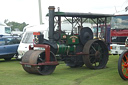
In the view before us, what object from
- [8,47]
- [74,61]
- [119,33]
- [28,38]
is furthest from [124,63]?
[8,47]

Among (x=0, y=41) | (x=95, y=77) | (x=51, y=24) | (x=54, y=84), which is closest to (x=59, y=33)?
(x=51, y=24)

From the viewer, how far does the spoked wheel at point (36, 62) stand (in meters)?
9.93

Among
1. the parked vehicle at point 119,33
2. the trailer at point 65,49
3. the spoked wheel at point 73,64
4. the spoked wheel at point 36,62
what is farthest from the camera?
the parked vehicle at point 119,33

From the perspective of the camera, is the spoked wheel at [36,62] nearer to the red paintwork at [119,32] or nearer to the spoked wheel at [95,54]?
the spoked wheel at [95,54]

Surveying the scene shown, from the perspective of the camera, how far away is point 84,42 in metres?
11.9

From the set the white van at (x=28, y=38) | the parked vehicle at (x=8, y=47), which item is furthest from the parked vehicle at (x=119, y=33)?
the parked vehicle at (x=8, y=47)

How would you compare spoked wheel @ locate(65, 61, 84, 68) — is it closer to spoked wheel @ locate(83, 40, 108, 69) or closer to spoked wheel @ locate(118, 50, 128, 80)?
spoked wheel @ locate(83, 40, 108, 69)

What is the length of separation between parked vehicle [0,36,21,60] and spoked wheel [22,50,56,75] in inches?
237

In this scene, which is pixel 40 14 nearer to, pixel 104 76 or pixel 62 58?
pixel 62 58

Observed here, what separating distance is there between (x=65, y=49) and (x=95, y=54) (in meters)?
1.33

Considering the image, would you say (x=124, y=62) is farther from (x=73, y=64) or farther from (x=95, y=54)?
(x=73, y=64)

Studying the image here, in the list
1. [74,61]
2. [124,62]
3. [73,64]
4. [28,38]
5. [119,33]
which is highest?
[119,33]

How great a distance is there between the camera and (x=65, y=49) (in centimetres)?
1133

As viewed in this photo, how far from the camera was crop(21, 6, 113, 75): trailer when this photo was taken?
10156mm
